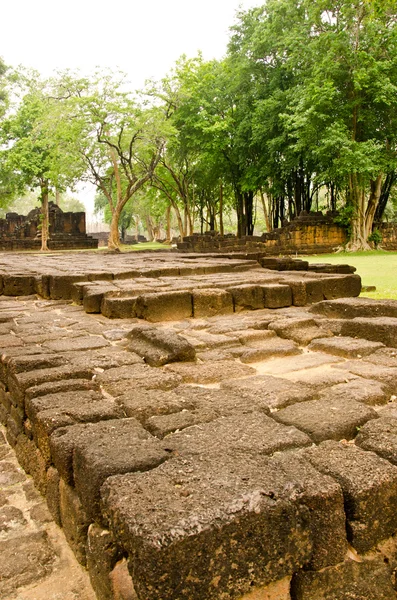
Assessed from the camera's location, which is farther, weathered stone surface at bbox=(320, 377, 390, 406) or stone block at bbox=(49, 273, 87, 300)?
stone block at bbox=(49, 273, 87, 300)

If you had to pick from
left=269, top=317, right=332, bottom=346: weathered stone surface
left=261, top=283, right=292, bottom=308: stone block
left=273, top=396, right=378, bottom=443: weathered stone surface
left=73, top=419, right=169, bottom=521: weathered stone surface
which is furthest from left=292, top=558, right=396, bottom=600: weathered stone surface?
left=261, top=283, right=292, bottom=308: stone block

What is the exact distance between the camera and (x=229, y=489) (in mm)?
1916

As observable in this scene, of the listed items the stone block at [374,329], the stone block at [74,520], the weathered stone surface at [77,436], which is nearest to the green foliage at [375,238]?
the stone block at [374,329]

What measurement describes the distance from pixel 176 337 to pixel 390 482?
2.64 meters

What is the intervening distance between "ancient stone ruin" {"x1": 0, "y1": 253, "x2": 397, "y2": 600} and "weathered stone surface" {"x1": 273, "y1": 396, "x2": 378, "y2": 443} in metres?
0.01

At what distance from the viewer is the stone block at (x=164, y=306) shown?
608cm

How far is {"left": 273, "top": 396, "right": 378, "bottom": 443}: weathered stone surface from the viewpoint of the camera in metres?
2.62

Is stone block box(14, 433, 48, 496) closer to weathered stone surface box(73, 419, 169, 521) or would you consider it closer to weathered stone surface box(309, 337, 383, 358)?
weathered stone surface box(73, 419, 169, 521)

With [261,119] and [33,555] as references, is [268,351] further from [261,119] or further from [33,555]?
[261,119]

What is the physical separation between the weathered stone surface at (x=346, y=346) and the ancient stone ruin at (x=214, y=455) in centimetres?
2

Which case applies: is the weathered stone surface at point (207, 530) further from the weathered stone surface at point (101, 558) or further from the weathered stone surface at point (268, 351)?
the weathered stone surface at point (268, 351)

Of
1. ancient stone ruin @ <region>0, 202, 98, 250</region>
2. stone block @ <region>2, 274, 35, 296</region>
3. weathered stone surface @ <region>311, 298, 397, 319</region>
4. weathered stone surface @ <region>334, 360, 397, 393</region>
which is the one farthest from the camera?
ancient stone ruin @ <region>0, 202, 98, 250</region>

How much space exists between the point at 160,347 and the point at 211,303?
2080 mm

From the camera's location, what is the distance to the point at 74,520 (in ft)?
7.86
